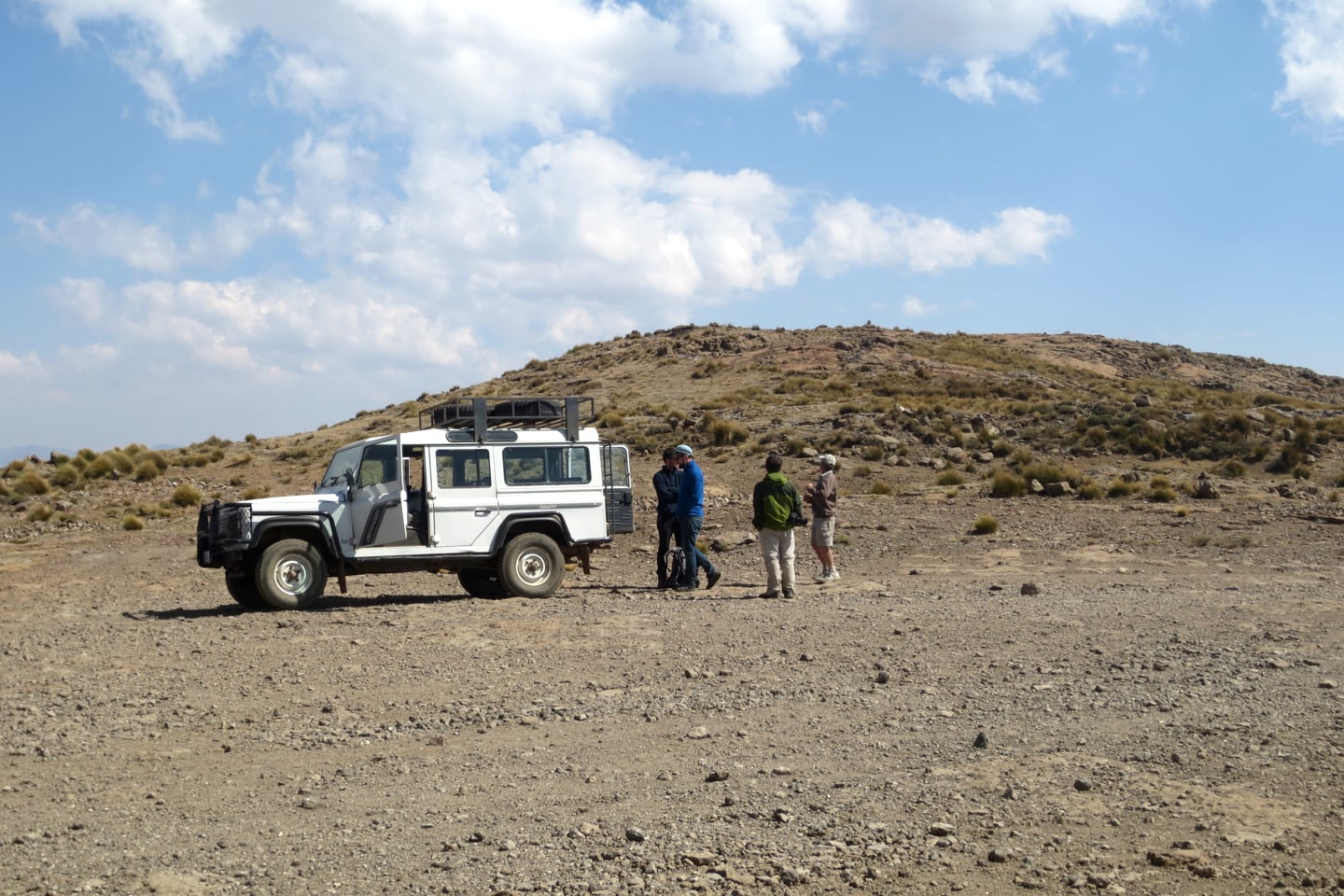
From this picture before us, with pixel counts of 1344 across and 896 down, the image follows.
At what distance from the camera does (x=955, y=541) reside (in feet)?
68.0

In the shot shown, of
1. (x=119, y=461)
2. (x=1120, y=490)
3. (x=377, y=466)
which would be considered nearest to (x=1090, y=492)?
(x=1120, y=490)

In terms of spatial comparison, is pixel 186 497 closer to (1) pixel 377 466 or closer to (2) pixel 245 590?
(2) pixel 245 590

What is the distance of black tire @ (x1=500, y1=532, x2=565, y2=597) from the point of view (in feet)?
48.4

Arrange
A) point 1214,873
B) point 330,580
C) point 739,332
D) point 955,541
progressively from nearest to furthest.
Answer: point 1214,873
point 330,580
point 955,541
point 739,332

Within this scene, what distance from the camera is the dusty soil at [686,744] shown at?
5.29 meters

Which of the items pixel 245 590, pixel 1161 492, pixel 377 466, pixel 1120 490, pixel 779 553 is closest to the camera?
pixel 245 590

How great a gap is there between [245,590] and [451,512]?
101 inches

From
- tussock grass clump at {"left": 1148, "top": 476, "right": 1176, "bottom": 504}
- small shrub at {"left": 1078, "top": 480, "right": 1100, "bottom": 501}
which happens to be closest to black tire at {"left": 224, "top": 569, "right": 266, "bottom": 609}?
small shrub at {"left": 1078, "top": 480, "right": 1100, "bottom": 501}

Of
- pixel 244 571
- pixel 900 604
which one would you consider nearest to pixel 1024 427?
pixel 900 604

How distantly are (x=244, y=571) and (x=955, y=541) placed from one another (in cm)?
1209

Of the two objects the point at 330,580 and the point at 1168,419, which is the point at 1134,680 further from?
the point at 1168,419

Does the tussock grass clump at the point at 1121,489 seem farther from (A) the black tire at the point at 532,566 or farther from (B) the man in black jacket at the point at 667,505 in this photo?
(A) the black tire at the point at 532,566

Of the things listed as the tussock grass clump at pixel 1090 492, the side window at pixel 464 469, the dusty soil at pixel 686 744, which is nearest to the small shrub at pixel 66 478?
the dusty soil at pixel 686 744

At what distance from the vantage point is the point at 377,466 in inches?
564
